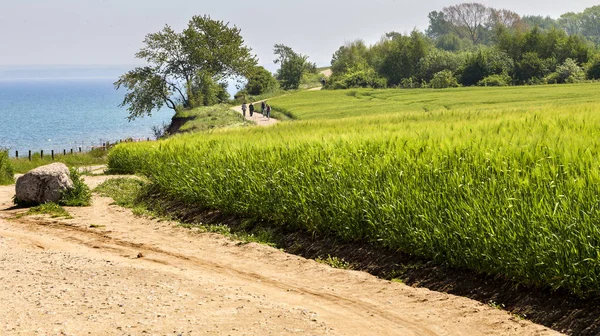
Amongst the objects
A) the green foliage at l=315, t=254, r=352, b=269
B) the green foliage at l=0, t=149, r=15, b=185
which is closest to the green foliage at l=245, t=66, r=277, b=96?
the green foliage at l=0, t=149, r=15, b=185

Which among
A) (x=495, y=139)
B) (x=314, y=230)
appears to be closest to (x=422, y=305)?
(x=314, y=230)

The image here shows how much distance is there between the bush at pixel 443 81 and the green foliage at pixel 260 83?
56.6ft

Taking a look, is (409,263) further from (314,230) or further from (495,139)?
(495,139)

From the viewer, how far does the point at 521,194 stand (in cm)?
871

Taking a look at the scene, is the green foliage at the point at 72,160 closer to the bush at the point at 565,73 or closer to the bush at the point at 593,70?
the bush at the point at 565,73

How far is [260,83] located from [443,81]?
62.5 ft

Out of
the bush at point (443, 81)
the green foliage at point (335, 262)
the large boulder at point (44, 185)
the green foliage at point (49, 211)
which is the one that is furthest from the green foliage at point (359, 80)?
the green foliage at point (335, 262)

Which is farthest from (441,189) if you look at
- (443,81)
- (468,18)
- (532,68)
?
(468,18)

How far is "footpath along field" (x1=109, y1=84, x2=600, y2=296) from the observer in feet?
25.7

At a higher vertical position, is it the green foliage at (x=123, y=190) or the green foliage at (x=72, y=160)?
the green foliage at (x=123, y=190)

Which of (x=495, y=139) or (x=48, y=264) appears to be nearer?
(x=48, y=264)

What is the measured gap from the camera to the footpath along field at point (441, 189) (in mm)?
7832

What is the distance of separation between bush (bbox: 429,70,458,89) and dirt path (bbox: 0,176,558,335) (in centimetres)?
5482

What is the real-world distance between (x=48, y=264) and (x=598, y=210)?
698cm
